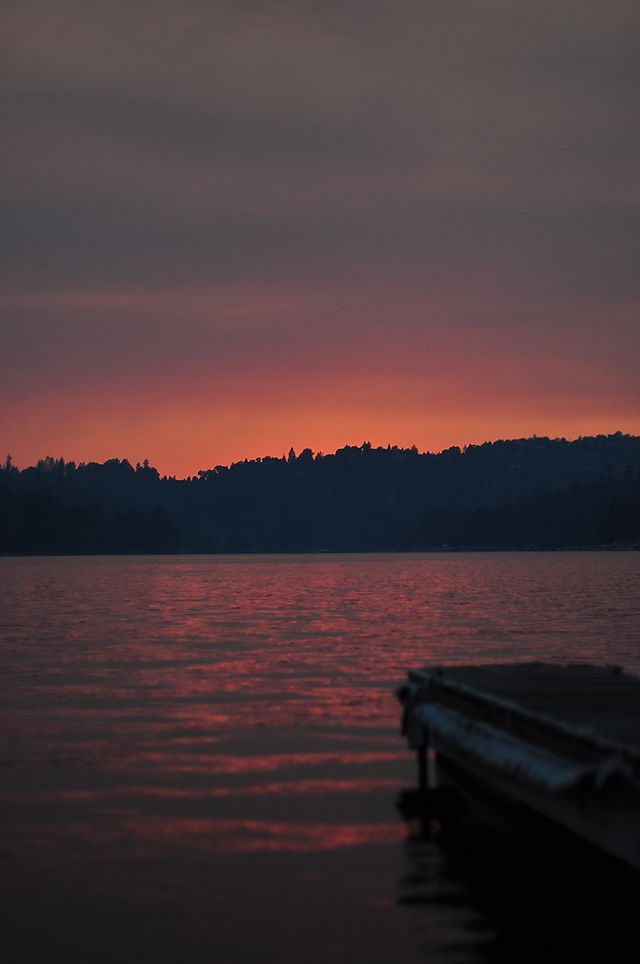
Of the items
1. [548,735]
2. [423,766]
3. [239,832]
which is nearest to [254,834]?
[239,832]

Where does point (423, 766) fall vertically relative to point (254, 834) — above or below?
above

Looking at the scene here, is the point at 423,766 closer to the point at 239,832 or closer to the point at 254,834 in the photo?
the point at 254,834

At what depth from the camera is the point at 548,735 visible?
12102mm

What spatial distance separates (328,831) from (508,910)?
3740 millimetres

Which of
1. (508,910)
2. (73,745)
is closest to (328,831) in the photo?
(508,910)

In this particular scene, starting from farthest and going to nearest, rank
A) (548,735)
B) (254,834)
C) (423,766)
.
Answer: (423,766)
(254,834)
(548,735)

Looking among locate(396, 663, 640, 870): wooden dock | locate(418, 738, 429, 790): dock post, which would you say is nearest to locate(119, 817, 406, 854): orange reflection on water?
locate(396, 663, 640, 870): wooden dock

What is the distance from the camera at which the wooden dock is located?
9.96m

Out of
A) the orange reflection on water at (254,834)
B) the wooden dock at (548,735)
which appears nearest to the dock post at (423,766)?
the wooden dock at (548,735)

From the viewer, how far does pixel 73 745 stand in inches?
817

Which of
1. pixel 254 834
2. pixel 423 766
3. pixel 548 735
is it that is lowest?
pixel 254 834

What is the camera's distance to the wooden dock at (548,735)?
32.7 ft

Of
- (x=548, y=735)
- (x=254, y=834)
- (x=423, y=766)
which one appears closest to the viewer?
(x=548, y=735)

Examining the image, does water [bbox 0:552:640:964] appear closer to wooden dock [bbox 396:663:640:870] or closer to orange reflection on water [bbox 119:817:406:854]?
orange reflection on water [bbox 119:817:406:854]
